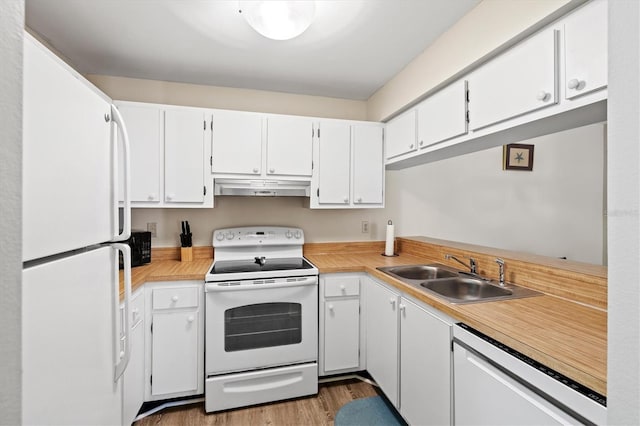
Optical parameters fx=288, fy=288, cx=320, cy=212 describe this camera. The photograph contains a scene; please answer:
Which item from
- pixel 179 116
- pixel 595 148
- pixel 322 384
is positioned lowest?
pixel 322 384

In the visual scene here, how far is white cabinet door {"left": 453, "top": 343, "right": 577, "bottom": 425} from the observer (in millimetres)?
886

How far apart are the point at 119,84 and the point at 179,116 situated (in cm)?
70

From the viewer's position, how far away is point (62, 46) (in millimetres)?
1968

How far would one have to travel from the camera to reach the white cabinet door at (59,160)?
58 centimetres

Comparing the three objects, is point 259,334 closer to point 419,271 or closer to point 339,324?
point 339,324

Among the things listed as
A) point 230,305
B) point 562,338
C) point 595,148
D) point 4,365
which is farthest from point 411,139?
point 4,365

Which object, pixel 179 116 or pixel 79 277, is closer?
pixel 79 277

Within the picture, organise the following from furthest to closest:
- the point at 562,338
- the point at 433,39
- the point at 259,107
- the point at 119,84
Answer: the point at 259,107 → the point at 119,84 → the point at 433,39 → the point at 562,338

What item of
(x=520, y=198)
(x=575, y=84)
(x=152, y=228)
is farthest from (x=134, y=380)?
(x=520, y=198)

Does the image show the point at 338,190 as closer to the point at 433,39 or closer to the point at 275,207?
the point at 275,207

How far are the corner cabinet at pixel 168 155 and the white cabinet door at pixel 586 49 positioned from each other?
2189 mm

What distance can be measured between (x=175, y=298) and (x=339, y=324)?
3.89ft

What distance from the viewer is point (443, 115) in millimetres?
1864

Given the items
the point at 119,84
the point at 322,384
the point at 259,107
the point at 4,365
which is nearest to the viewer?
the point at 4,365
